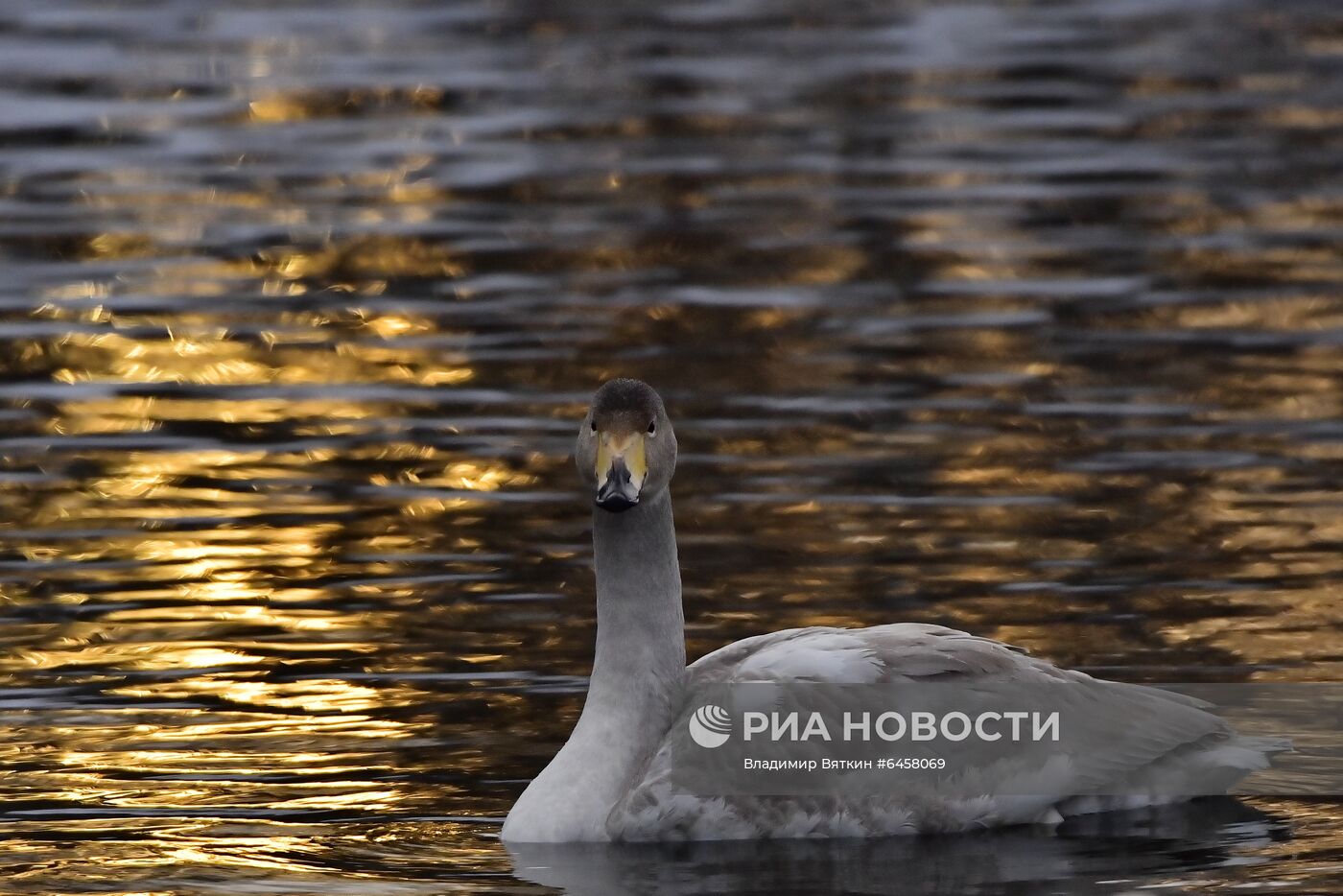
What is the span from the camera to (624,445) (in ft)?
32.0

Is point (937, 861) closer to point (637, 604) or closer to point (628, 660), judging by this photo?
point (628, 660)

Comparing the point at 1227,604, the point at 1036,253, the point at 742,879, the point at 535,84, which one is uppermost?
the point at 535,84

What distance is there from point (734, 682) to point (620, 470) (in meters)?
0.99

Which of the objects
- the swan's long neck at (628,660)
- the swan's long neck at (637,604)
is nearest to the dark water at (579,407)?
the swan's long neck at (628,660)

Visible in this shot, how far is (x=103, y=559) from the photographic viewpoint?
14164mm

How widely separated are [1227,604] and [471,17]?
85.1 feet

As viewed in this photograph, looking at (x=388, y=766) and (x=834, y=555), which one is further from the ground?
(x=834, y=555)

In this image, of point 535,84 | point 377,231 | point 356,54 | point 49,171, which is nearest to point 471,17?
point 356,54

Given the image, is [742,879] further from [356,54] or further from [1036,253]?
[356,54]

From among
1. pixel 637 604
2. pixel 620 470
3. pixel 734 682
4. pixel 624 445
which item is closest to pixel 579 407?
pixel 637 604

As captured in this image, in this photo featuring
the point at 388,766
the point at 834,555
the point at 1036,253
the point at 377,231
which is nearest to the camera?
the point at 388,766

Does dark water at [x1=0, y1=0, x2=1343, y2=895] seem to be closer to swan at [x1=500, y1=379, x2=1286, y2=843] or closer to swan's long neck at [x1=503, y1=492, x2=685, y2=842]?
swan at [x1=500, y1=379, x2=1286, y2=843]

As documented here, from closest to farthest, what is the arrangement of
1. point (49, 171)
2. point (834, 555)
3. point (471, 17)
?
point (834, 555)
point (49, 171)
point (471, 17)

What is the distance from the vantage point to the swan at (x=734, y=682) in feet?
32.2
